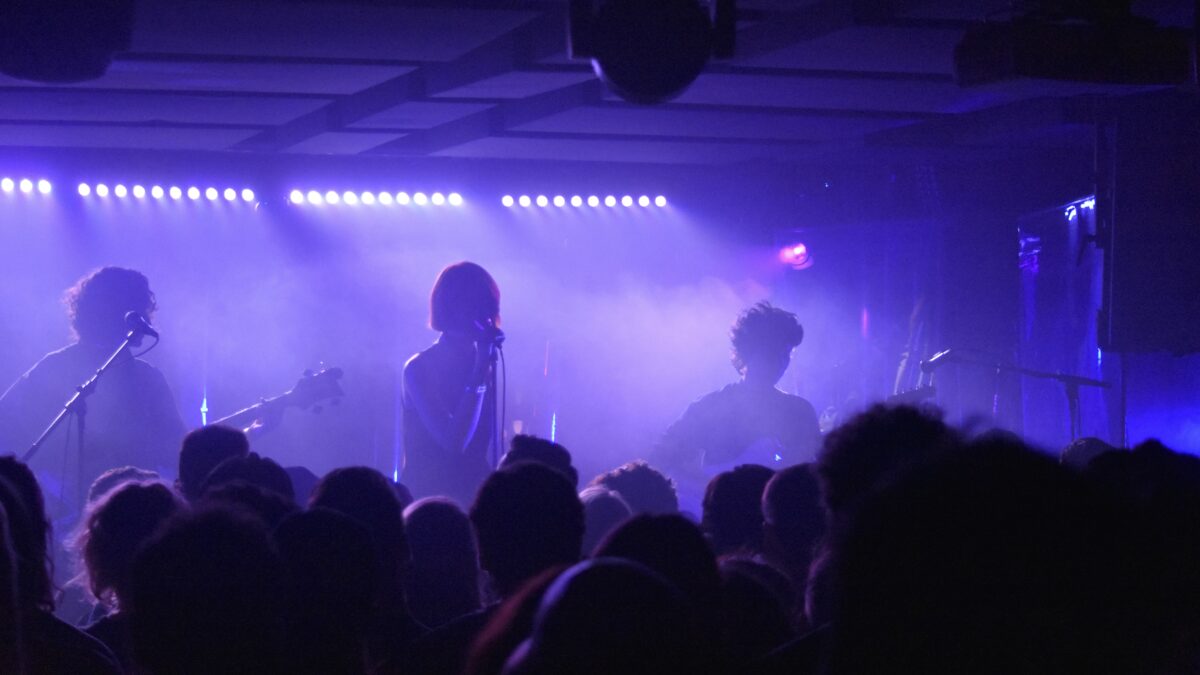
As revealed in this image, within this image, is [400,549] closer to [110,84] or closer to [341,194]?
[110,84]

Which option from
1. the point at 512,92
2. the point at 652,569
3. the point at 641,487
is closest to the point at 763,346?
the point at 641,487

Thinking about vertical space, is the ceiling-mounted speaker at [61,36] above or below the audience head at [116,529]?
above

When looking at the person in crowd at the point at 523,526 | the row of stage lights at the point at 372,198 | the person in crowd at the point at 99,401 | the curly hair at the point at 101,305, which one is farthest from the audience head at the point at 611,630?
the row of stage lights at the point at 372,198

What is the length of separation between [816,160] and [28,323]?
5843 millimetres

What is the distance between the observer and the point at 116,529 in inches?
103

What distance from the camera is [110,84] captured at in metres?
5.88

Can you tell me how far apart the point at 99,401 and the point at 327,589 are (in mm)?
4074

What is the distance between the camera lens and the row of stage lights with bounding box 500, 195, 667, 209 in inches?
346

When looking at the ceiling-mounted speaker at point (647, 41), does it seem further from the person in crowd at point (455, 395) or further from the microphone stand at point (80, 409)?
the microphone stand at point (80, 409)

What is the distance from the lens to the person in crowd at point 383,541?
2465 millimetres

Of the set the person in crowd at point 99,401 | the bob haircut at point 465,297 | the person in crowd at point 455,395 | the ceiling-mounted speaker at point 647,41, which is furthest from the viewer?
the person in crowd at point 99,401

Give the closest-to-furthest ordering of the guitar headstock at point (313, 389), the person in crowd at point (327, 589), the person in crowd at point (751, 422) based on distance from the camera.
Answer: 1. the person in crowd at point (327, 589)
2. the person in crowd at point (751, 422)
3. the guitar headstock at point (313, 389)

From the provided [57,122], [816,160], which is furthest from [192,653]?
[816,160]

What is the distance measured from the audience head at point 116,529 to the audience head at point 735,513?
4.94 feet
